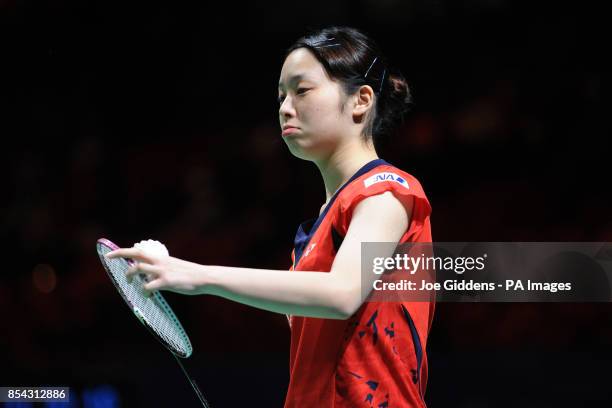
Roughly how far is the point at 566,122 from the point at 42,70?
10.6 feet

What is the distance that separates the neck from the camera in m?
1.88

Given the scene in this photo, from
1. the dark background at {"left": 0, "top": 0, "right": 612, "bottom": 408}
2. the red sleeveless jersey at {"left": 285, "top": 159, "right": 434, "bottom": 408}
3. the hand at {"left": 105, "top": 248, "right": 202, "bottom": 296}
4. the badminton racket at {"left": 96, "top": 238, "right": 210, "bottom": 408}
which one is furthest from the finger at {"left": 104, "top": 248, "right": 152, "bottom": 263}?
the dark background at {"left": 0, "top": 0, "right": 612, "bottom": 408}

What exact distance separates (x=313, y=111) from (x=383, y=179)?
261mm

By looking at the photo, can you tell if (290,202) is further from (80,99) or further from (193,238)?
(80,99)

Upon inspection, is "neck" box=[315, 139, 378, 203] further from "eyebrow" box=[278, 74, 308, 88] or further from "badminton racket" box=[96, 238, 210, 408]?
"badminton racket" box=[96, 238, 210, 408]

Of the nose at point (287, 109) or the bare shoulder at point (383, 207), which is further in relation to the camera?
the nose at point (287, 109)

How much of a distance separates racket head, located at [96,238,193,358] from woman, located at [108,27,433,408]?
26 cm

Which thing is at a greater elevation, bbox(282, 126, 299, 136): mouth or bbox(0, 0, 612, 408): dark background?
bbox(0, 0, 612, 408): dark background

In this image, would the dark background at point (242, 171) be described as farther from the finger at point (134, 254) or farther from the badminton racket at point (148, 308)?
the finger at point (134, 254)

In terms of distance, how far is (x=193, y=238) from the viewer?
459 centimetres

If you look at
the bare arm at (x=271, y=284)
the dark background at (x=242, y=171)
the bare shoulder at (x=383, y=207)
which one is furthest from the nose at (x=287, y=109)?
the dark background at (x=242, y=171)

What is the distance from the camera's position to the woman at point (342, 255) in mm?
1504

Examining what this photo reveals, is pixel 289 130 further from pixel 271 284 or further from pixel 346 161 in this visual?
pixel 271 284

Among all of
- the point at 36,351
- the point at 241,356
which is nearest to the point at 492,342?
the point at 241,356
